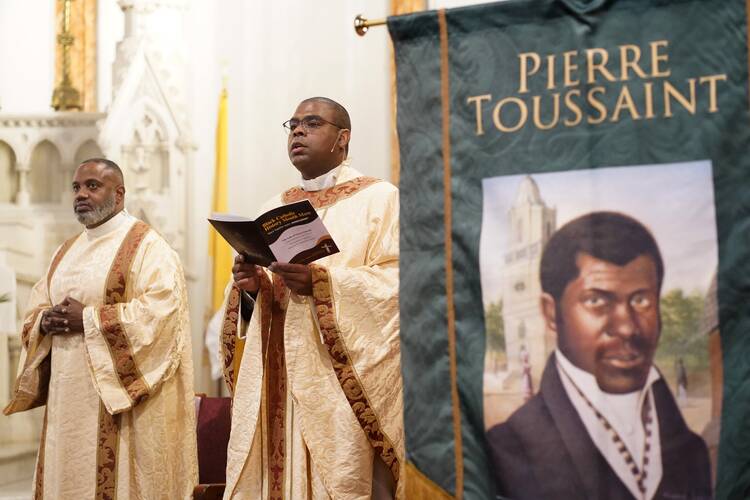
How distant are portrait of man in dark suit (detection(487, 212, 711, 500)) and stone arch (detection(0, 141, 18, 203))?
5.35 metres

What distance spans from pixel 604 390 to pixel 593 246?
36cm

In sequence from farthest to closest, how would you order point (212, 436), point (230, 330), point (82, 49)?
point (82, 49)
point (212, 436)
point (230, 330)

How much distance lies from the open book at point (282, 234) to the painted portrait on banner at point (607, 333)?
1106 mm

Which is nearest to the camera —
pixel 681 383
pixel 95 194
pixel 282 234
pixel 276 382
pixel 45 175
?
pixel 681 383

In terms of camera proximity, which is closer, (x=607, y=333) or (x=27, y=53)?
(x=607, y=333)

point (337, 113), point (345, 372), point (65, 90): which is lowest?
point (345, 372)

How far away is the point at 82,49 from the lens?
27.9 ft

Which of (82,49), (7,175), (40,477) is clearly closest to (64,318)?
(40,477)

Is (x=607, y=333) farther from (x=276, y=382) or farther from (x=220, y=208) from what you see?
(x=220, y=208)

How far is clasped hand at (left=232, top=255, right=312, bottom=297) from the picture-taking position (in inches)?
154

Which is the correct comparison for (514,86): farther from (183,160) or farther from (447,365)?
(183,160)

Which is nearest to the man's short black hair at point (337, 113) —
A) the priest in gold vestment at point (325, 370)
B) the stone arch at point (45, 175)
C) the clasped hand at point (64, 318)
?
the priest in gold vestment at point (325, 370)

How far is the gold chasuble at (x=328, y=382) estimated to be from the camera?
4016 millimetres

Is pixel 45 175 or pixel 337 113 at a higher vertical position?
pixel 45 175
